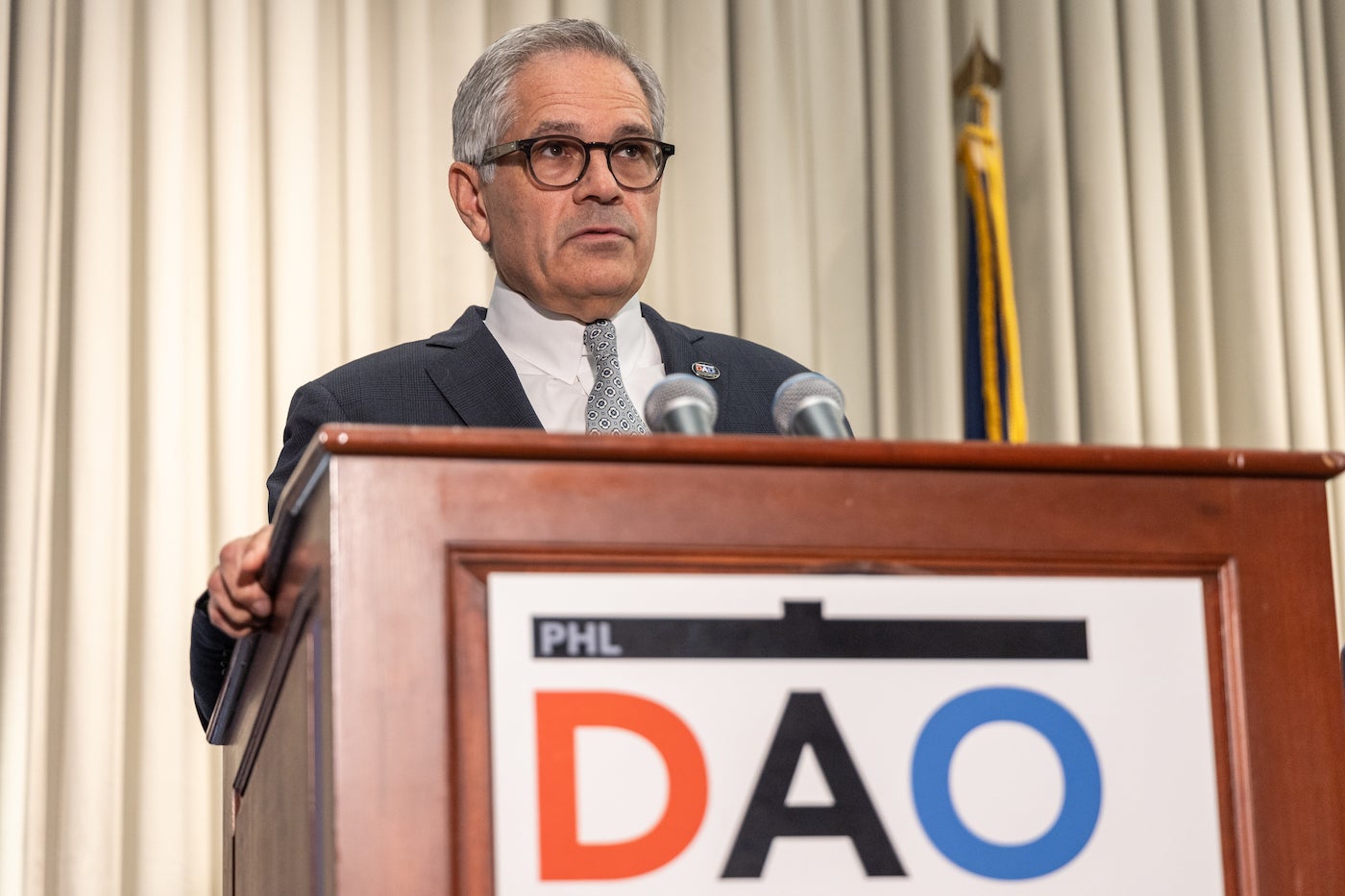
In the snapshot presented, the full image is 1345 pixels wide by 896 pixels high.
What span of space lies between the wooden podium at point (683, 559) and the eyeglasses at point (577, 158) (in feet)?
3.39

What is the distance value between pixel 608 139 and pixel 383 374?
1.44 ft

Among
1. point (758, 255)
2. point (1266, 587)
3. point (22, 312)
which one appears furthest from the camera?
point (758, 255)

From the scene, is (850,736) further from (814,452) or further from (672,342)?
(672,342)

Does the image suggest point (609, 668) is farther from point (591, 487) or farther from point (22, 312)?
point (22, 312)

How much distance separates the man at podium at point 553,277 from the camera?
202cm

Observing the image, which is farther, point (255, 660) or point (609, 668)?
point (255, 660)

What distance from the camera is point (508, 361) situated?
80.4 inches

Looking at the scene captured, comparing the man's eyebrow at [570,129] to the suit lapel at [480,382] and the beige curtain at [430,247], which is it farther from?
the beige curtain at [430,247]

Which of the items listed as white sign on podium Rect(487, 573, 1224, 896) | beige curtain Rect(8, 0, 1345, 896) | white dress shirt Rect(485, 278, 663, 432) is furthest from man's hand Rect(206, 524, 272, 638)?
beige curtain Rect(8, 0, 1345, 896)

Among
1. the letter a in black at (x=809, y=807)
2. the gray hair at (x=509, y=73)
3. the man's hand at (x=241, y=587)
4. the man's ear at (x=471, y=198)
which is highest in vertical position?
the gray hair at (x=509, y=73)

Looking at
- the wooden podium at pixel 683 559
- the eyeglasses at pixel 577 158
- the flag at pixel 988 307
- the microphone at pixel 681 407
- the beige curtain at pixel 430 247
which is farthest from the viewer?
the flag at pixel 988 307

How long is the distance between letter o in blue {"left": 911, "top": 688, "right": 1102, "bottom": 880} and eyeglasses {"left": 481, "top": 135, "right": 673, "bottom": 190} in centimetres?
118

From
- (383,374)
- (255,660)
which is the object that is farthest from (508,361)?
(255,660)

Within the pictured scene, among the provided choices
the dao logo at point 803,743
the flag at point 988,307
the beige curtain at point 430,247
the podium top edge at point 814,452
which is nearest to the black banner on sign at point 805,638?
the dao logo at point 803,743
